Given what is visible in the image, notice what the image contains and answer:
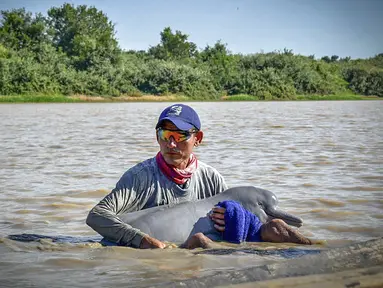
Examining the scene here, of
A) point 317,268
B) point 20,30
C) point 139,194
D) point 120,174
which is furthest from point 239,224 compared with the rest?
point 20,30

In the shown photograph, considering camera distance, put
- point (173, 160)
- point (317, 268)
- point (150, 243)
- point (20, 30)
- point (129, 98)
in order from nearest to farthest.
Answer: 1. point (317, 268)
2. point (150, 243)
3. point (173, 160)
4. point (129, 98)
5. point (20, 30)

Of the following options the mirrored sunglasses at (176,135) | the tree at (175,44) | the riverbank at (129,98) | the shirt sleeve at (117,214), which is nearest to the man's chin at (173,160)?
the mirrored sunglasses at (176,135)

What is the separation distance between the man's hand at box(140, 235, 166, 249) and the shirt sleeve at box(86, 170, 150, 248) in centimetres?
3

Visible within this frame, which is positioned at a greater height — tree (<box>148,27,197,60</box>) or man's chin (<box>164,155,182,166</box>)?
tree (<box>148,27,197,60</box>)

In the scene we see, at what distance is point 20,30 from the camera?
57.6 meters

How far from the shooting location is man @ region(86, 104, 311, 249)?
4191 mm

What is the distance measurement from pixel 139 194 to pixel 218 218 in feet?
1.80

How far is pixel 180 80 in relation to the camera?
5047 cm

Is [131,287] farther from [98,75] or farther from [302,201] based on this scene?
[98,75]

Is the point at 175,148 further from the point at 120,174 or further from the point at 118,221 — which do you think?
the point at 120,174

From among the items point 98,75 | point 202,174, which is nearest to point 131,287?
point 202,174

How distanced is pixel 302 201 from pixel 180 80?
44.4m

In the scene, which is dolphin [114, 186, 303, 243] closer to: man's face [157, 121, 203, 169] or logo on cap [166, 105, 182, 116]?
man's face [157, 121, 203, 169]

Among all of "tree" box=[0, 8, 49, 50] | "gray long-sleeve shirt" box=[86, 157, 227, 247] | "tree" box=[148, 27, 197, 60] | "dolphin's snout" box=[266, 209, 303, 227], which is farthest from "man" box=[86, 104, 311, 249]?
"tree" box=[148, 27, 197, 60]
